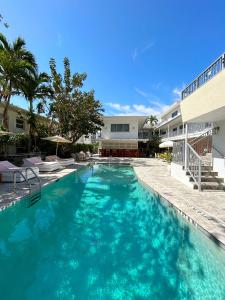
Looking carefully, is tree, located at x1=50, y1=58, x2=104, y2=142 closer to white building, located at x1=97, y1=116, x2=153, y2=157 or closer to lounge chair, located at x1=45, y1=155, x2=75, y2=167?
lounge chair, located at x1=45, y1=155, x2=75, y2=167

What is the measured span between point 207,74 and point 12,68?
45.3ft

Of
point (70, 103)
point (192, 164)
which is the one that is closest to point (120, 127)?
point (70, 103)

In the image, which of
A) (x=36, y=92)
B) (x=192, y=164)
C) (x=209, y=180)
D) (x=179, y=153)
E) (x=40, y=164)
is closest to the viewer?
(x=209, y=180)

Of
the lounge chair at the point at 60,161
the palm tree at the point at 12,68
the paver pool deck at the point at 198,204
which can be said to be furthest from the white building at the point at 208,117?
the palm tree at the point at 12,68

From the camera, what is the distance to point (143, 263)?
5480 millimetres

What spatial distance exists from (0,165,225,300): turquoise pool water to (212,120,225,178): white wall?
4693 mm

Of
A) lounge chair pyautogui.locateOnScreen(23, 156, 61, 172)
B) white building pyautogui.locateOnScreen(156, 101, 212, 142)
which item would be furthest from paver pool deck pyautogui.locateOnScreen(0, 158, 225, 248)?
white building pyautogui.locateOnScreen(156, 101, 212, 142)

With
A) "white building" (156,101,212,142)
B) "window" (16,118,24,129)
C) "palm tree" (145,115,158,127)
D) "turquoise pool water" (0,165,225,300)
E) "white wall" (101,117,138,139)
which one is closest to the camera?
"turquoise pool water" (0,165,225,300)

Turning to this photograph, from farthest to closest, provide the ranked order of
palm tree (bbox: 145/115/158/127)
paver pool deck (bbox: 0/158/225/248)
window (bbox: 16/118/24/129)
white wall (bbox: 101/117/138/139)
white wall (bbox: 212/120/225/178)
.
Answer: palm tree (bbox: 145/115/158/127), white wall (bbox: 101/117/138/139), window (bbox: 16/118/24/129), white wall (bbox: 212/120/225/178), paver pool deck (bbox: 0/158/225/248)

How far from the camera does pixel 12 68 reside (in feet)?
61.7

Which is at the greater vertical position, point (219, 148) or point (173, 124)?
point (173, 124)

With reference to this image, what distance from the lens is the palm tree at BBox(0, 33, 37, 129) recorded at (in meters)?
18.8

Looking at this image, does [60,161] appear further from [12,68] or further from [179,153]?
[179,153]

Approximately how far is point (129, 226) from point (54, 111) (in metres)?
22.9
